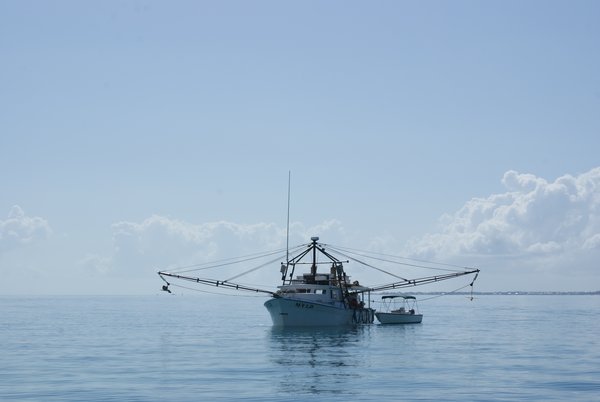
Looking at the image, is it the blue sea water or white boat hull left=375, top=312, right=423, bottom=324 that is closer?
the blue sea water

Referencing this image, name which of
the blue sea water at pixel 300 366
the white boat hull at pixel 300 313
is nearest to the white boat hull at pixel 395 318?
the white boat hull at pixel 300 313

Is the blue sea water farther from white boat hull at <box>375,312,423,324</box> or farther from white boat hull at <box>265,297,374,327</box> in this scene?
white boat hull at <box>375,312,423,324</box>

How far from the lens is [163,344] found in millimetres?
82375

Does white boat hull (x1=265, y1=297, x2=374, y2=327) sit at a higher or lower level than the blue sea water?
higher

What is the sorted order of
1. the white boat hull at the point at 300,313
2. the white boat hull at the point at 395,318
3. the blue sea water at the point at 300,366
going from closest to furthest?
the blue sea water at the point at 300,366 < the white boat hull at the point at 300,313 < the white boat hull at the point at 395,318

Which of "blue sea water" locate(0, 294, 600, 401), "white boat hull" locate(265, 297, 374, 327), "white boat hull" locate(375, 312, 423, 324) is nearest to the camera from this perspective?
"blue sea water" locate(0, 294, 600, 401)

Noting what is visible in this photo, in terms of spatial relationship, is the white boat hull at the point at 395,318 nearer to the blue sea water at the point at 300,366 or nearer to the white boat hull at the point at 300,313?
the white boat hull at the point at 300,313

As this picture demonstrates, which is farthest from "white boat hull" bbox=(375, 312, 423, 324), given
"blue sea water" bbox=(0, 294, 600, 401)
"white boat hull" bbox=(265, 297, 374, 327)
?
"blue sea water" bbox=(0, 294, 600, 401)

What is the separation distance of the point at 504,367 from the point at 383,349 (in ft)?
57.8

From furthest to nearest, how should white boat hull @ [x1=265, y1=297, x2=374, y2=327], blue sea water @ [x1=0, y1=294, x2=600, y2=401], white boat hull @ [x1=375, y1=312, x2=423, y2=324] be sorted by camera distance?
white boat hull @ [x1=375, y1=312, x2=423, y2=324] → white boat hull @ [x1=265, y1=297, x2=374, y2=327] → blue sea water @ [x1=0, y1=294, x2=600, y2=401]

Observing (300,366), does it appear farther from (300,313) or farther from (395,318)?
(395,318)

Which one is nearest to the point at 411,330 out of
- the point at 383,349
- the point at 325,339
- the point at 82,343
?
the point at 325,339

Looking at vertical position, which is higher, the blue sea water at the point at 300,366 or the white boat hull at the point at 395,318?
the white boat hull at the point at 395,318

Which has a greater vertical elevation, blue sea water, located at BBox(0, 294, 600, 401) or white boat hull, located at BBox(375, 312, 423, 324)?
white boat hull, located at BBox(375, 312, 423, 324)
